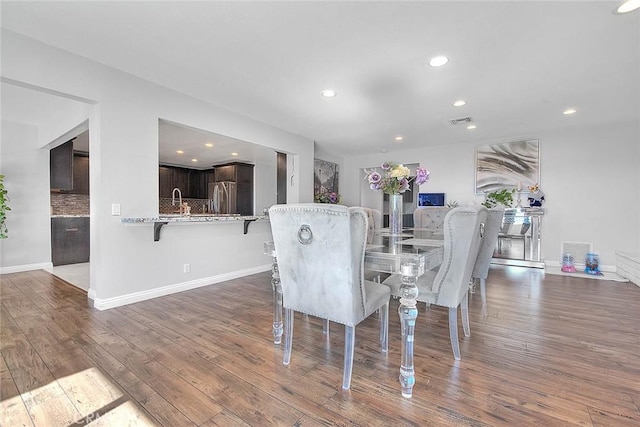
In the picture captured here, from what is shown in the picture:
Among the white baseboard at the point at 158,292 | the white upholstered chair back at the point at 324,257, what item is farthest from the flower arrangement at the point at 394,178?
the white baseboard at the point at 158,292

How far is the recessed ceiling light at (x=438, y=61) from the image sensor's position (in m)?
2.58

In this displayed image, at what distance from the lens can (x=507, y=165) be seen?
5.43m

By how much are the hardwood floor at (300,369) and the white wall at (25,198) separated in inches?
98.6

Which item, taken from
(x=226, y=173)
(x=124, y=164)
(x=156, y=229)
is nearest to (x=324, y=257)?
(x=156, y=229)

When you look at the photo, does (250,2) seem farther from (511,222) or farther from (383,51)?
(511,222)

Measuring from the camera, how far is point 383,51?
2480mm

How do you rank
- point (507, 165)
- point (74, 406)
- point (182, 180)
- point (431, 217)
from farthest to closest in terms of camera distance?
point (182, 180) → point (507, 165) → point (431, 217) → point (74, 406)

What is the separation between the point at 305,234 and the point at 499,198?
476cm

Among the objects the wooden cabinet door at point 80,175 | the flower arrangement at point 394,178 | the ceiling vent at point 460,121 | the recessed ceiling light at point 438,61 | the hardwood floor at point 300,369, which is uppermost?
the ceiling vent at point 460,121

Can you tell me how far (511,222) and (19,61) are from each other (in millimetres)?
6740

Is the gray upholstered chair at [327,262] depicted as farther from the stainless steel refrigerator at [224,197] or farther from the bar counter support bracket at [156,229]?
the stainless steel refrigerator at [224,197]

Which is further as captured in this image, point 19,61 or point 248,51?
point 248,51

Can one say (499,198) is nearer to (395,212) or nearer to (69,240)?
(395,212)

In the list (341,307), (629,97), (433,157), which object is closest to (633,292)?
(629,97)
